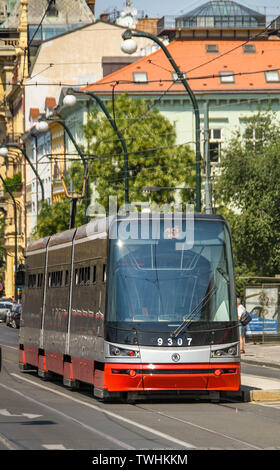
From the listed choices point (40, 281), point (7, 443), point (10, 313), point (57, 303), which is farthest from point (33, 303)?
point (10, 313)

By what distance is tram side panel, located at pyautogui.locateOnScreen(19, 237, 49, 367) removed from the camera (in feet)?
84.9

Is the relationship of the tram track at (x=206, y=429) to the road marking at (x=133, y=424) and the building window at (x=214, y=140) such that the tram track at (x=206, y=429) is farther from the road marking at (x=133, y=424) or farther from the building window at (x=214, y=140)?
the building window at (x=214, y=140)

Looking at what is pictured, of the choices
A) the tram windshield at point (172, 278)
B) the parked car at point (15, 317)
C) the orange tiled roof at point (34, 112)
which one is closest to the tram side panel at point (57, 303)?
the tram windshield at point (172, 278)

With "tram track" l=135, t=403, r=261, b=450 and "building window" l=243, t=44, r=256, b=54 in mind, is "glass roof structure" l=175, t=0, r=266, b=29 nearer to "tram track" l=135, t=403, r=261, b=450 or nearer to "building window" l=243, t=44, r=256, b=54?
"building window" l=243, t=44, r=256, b=54

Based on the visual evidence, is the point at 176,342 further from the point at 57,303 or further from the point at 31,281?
the point at 31,281

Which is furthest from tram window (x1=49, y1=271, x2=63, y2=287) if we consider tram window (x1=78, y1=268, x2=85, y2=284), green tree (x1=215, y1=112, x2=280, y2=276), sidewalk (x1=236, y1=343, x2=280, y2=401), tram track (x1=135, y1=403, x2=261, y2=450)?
green tree (x1=215, y1=112, x2=280, y2=276)

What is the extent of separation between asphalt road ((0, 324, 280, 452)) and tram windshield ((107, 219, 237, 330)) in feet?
4.65

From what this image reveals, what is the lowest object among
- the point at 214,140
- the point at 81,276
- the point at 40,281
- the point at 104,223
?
the point at 81,276

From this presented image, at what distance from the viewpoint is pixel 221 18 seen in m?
89.1

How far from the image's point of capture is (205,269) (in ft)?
62.6

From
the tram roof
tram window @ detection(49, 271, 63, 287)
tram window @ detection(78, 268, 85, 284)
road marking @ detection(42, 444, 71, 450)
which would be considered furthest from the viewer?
tram window @ detection(49, 271, 63, 287)

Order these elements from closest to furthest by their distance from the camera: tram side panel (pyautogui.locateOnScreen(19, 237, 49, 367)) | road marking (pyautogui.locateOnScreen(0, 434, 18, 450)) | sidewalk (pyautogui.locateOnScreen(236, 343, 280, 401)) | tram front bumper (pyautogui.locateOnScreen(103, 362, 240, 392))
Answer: road marking (pyautogui.locateOnScreen(0, 434, 18, 450)) → tram front bumper (pyautogui.locateOnScreen(103, 362, 240, 392)) → sidewalk (pyautogui.locateOnScreen(236, 343, 280, 401)) → tram side panel (pyautogui.locateOnScreen(19, 237, 49, 367))

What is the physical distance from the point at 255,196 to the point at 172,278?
2900 centimetres

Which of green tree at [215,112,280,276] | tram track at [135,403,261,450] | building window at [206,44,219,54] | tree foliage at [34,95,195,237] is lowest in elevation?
tram track at [135,403,261,450]
